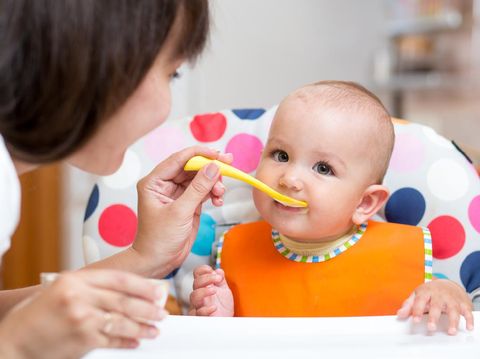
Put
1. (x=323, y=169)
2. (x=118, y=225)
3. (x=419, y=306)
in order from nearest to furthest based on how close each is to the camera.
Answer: (x=419, y=306) → (x=323, y=169) → (x=118, y=225)

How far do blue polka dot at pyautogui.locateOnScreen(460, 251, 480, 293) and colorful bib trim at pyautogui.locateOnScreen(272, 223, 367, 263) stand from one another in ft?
0.56

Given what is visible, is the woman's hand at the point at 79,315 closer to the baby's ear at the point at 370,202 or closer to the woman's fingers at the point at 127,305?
the woman's fingers at the point at 127,305

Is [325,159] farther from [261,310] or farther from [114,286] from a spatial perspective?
[114,286]

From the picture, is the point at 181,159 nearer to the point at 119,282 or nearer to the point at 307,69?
the point at 119,282

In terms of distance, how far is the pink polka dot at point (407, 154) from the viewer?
1.11m

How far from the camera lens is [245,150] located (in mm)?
1149

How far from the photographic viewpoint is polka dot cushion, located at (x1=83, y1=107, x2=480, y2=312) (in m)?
1.06

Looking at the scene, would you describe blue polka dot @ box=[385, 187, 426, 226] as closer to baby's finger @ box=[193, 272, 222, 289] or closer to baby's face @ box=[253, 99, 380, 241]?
baby's face @ box=[253, 99, 380, 241]

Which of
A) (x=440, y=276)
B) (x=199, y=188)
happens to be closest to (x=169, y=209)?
(x=199, y=188)

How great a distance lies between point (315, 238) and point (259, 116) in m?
0.29

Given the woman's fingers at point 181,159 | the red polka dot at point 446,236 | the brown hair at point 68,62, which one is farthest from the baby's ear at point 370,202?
the brown hair at point 68,62

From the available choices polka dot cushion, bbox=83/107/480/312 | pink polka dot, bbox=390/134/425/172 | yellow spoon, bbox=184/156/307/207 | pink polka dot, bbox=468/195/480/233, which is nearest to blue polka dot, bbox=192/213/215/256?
→ polka dot cushion, bbox=83/107/480/312

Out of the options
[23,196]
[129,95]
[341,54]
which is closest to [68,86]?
[129,95]

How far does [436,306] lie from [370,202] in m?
0.28
